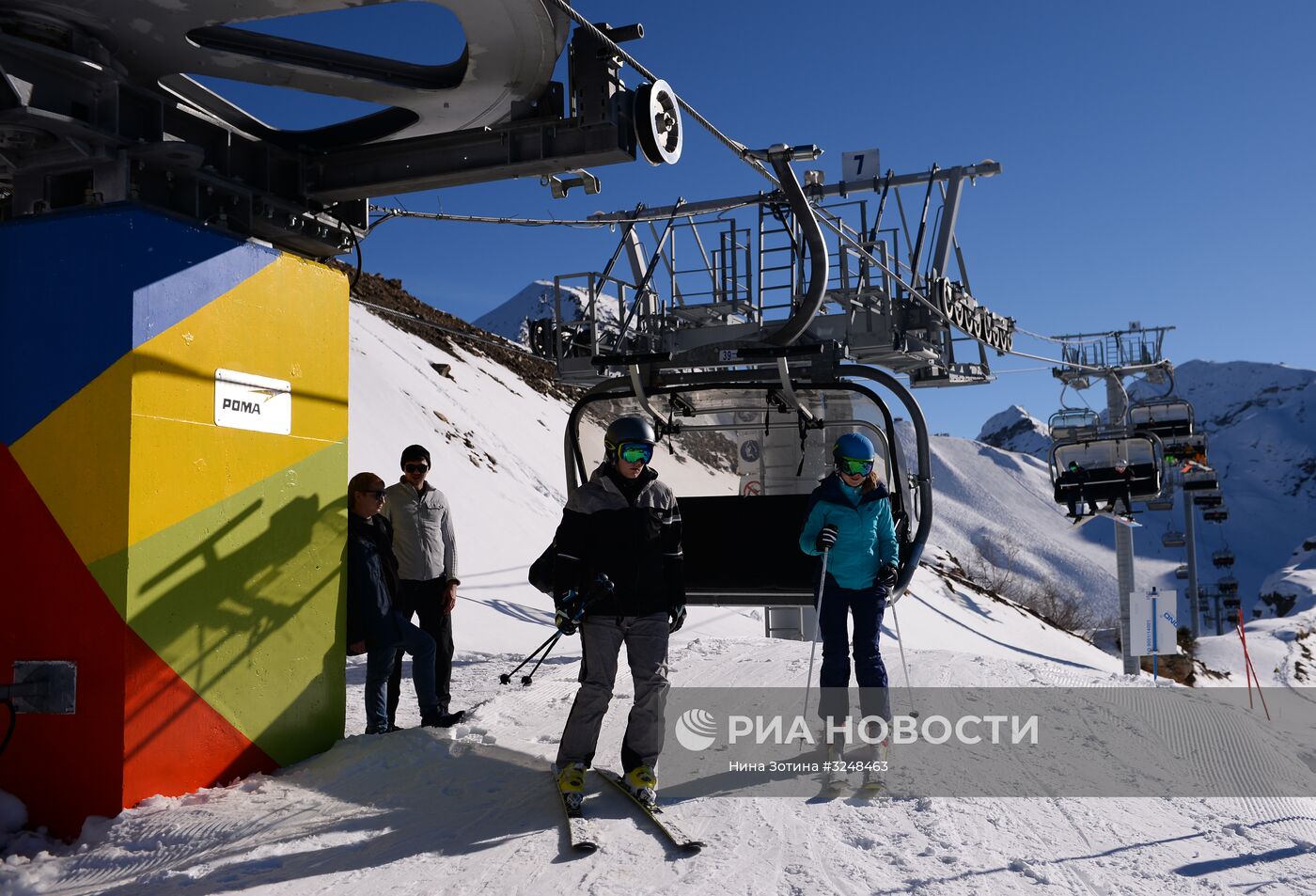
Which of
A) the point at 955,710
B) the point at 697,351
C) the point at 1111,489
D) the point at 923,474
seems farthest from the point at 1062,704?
the point at 1111,489

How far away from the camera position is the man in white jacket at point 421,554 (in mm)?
7125

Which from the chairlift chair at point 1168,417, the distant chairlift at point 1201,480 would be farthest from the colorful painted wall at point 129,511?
the distant chairlift at point 1201,480

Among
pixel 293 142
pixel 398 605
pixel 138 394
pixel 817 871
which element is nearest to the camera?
pixel 817 871

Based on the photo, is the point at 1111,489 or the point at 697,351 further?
the point at 1111,489

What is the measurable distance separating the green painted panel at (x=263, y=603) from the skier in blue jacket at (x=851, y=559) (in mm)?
2701

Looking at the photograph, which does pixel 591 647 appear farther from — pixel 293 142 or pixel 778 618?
pixel 778 618

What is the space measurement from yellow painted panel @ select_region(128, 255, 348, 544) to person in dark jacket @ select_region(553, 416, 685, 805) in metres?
1.74

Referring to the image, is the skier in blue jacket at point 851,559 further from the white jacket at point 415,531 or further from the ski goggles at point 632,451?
the white jacket at point 415,531

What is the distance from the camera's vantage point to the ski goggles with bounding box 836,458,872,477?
19.6 ft

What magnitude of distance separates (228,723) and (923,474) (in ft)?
15.2

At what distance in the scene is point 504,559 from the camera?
1889cm

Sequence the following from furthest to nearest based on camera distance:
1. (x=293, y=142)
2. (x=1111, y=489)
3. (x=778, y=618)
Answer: (x=1111, y=489), (x=778, y=618), (x=293, y=142)

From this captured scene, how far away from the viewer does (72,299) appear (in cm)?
503

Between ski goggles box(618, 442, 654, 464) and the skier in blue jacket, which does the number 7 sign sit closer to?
the skier in blue jacket
